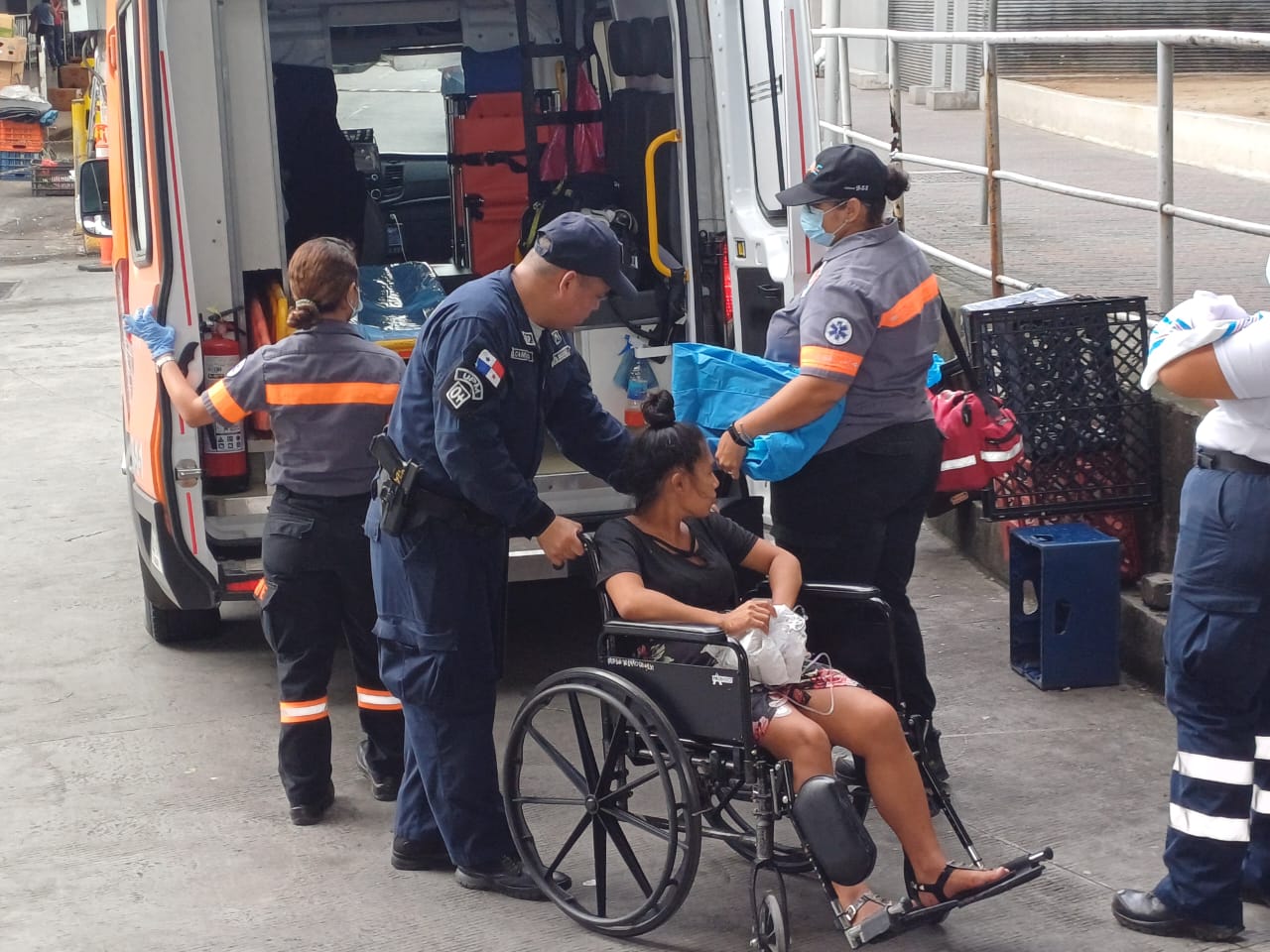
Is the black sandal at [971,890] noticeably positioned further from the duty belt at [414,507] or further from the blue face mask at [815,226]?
the blue face mask at [815,226]

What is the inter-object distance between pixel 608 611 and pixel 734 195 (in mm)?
1936

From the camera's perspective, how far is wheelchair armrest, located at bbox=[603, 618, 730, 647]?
11.1 ft

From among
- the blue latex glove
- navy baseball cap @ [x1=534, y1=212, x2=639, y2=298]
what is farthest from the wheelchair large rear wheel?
the blue latex glove

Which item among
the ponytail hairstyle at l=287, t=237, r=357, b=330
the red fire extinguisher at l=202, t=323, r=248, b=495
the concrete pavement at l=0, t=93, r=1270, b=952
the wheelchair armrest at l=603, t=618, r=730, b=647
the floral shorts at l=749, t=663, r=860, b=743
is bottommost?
the concrete pavement at l=0, t=93, r=1270, b=952

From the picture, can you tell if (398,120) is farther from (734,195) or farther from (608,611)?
(608,611)

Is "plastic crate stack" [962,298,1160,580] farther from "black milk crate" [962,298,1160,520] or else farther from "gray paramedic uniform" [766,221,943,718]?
"gray paramedic uniform" [766,221,943,718]

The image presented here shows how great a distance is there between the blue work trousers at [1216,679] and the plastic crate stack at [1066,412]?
5.64ft

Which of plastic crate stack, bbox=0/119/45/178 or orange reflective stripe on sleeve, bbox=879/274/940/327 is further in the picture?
plastic crate stack, bbox=0/119/45/178

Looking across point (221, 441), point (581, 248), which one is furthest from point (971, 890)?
point (221, 441)

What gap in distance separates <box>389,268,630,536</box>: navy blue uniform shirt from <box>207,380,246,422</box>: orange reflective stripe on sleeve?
72cm

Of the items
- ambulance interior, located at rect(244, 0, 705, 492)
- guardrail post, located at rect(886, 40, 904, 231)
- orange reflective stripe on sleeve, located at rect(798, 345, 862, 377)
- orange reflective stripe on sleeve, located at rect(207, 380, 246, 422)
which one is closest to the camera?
orange reflective stripe on sleeve, located at rect(798, 345, 862, 377)

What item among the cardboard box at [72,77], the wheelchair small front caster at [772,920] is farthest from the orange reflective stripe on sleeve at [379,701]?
the cardboard box at [72,77]

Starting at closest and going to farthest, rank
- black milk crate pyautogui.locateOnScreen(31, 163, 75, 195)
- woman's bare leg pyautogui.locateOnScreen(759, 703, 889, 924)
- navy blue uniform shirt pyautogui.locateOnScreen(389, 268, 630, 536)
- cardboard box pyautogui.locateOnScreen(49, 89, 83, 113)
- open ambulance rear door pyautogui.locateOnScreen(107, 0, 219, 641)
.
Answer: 1. woman's bare leg pyautogui.locateOnScreen(759, 703, 889, 924)
2. navy blue uniform shirt pyautogui.locateOnScreen(389, 268, 630, 536)
3. open ambulance rear door pyautogui.locateOnScreen(107, 0, 219, 641)
4. black milk crate pyautogui.locateOnScreen(31, 163, 75, 195)
5. cardboard box pyautogui.locateOnScreen(49, 89, 83, 113)

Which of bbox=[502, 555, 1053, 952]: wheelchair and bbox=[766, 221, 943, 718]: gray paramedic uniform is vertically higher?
bbox=[766, 221, 943, 718]: gray paramedic uniform
